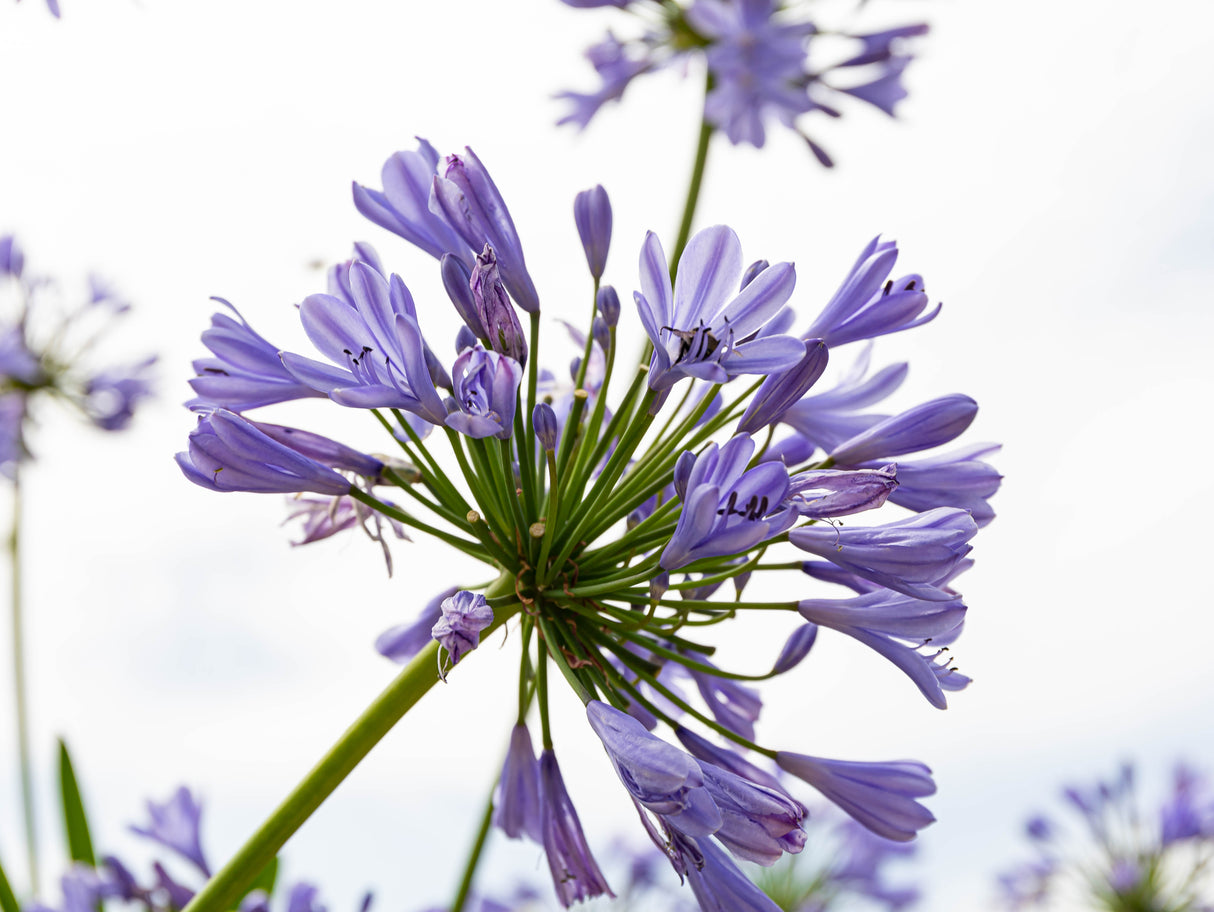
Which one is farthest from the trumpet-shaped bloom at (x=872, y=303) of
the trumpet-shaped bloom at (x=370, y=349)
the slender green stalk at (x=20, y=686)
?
the slender green stalk at (x=20, y=686)

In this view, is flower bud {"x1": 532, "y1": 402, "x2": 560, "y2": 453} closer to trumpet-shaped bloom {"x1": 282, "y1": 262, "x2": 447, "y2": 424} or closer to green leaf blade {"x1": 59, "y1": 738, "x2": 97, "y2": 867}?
trumpet-shaped bloom {"x1": 282, "y1": 262, "x2": 447, "y2": 424}

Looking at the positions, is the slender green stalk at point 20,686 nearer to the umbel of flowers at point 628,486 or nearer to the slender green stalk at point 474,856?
the slender green stalk at point 474,856

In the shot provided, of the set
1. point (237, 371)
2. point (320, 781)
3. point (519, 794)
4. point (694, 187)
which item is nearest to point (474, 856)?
point (519, 794)

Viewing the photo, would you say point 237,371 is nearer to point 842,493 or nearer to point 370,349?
point 370,349

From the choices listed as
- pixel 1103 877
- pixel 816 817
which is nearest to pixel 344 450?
pixel 816 817

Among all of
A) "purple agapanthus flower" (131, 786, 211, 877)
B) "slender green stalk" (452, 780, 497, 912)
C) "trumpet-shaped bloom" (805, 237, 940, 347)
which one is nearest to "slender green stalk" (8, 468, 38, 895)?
"purple agapanthus flower" (131, 786, 211, 877)

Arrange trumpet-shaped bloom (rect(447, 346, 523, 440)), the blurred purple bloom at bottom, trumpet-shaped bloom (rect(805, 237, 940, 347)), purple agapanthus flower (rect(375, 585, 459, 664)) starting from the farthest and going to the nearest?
the blurred purple bloom at bottom, purple agapanthus flower (rect(375, 585, 459, 664)), trumpet-shaped bloom (rect(805, 237, 940, 347)), trumpet-shaped bloom (rect(447, 346, 523, 440))
